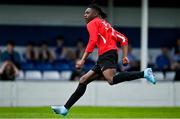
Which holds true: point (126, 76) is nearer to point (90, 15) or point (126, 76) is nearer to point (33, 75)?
point (90, 15)

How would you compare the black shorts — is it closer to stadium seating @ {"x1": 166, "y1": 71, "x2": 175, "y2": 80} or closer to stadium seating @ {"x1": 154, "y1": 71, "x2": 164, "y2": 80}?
stadium seating @ {"x1": 154, "y1": 71, "x2": 164, "y2": 80}

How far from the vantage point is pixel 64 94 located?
78.9 ft

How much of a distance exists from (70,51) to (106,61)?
13.0 m

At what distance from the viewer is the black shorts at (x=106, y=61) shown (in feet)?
49.6

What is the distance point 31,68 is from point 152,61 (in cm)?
480

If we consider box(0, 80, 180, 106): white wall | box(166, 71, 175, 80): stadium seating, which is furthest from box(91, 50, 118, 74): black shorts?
box(166, 71, 175, 80): stadium seating

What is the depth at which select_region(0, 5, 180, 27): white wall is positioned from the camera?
29.1m

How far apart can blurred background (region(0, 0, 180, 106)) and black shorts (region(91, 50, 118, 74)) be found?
864 centimetres

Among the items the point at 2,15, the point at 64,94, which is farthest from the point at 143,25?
the point at 2,15

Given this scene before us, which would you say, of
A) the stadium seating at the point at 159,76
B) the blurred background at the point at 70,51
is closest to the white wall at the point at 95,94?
the blurred background at the point at 70,51

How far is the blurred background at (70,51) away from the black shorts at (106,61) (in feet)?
28.3

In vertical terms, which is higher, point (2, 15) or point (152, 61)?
point (2, 15)

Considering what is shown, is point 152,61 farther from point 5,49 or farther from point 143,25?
point 5,49

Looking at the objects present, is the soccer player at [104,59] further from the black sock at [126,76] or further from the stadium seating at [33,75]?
the stadium seating at [33,75]
